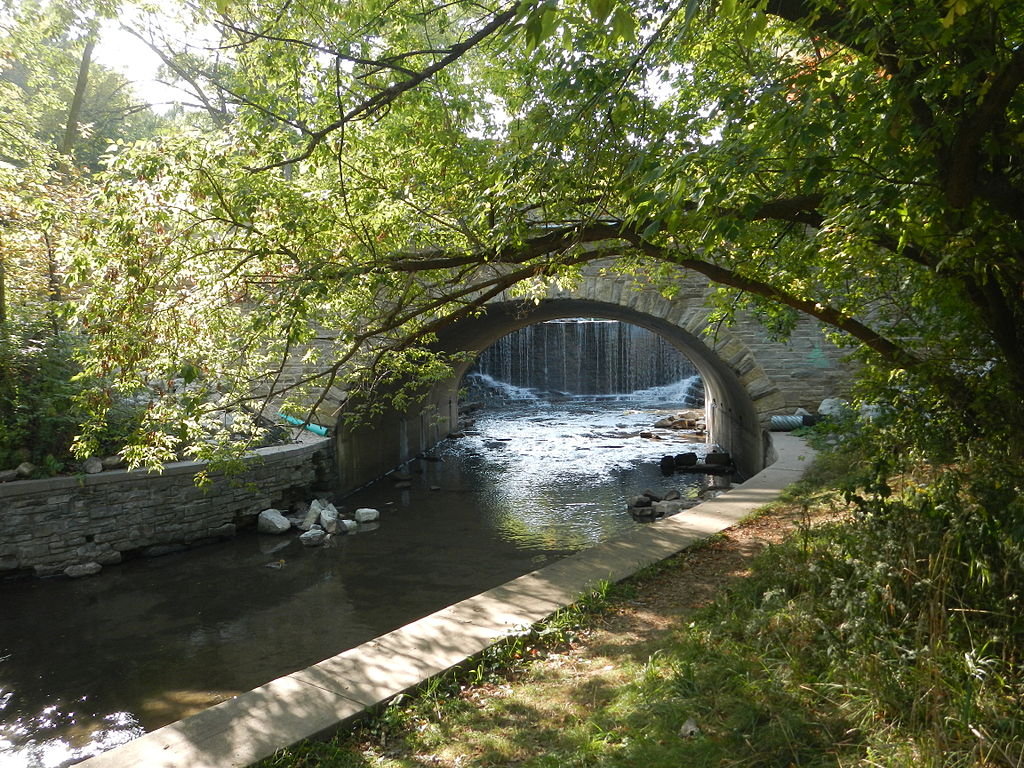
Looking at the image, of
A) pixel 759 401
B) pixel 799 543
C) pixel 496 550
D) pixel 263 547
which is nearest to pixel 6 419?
pixel 263 547

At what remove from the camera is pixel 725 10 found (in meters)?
1.74

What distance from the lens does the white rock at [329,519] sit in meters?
9.36

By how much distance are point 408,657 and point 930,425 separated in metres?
2.88

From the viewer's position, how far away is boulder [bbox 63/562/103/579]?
25.5 feet

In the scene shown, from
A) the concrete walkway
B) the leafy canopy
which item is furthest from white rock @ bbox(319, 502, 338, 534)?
the concrete walkway

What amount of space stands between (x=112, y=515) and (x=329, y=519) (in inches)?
97.1

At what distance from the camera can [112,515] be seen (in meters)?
8.15

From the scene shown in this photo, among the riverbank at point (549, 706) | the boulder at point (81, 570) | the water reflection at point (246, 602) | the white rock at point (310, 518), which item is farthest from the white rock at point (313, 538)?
the riverbank at point (549, 706)

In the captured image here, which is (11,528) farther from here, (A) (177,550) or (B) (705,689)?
(B) (705,689)

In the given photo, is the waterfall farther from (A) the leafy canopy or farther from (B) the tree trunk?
(A) the leafy canopy

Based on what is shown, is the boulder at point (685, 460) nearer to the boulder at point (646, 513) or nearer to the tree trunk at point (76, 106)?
the boulder at point (646, 513)

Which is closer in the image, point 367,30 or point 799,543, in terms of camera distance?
point 799,543

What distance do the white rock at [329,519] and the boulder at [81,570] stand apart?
253 centimetres

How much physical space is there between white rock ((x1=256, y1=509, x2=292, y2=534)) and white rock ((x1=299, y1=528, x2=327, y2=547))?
392mm
